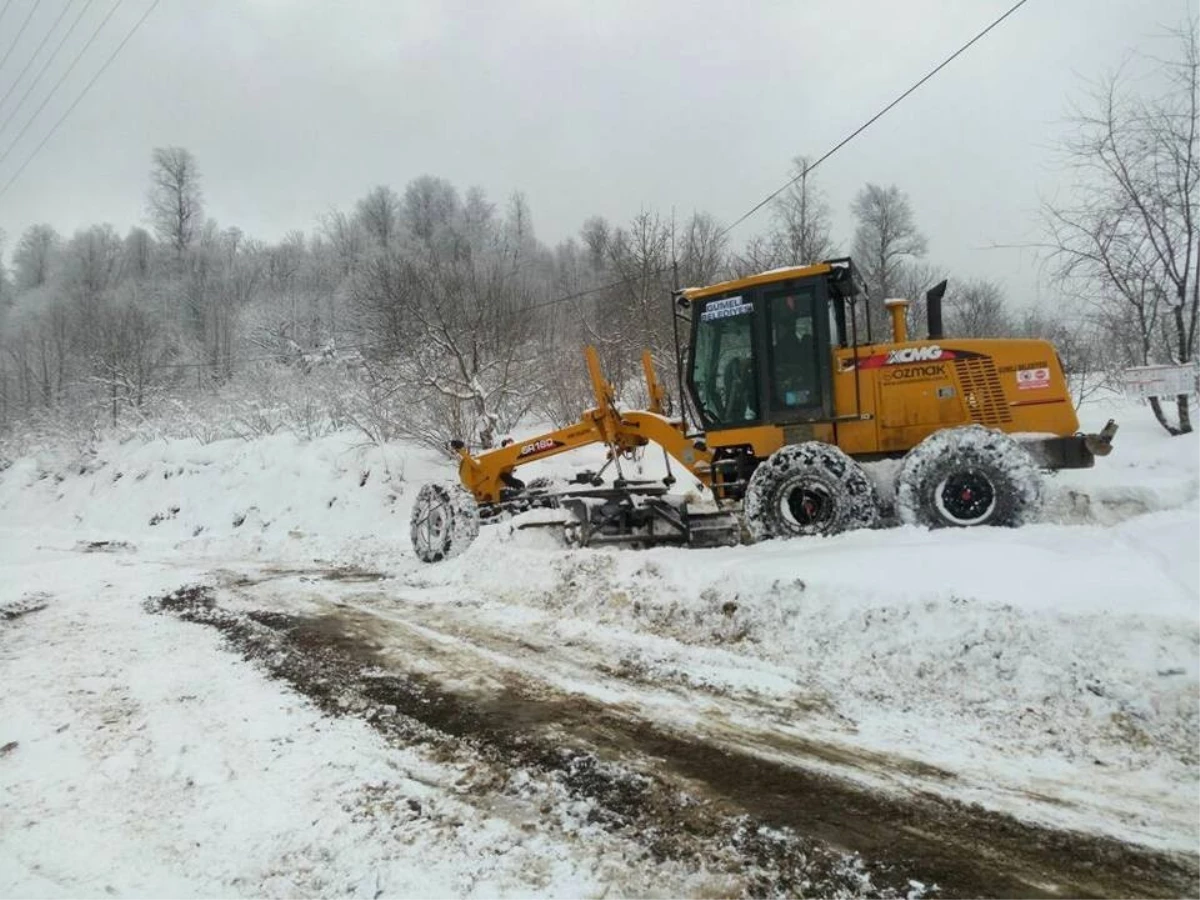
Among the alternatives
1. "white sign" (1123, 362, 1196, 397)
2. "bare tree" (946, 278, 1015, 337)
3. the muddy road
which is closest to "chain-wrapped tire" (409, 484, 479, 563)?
the muddy road

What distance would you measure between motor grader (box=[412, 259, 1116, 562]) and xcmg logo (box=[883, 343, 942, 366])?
0.03 feet

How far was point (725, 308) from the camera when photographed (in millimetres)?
8070

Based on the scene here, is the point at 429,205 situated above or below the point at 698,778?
above

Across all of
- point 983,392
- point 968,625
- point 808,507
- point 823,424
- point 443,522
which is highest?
point 983,392

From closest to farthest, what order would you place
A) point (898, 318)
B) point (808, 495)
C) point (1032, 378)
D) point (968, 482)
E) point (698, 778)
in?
point (698, 778) → point (968, 482) → point (1032, 378) → point (808, 495) → point (898, 318)

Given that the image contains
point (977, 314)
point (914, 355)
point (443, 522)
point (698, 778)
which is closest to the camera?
point (698, 778)

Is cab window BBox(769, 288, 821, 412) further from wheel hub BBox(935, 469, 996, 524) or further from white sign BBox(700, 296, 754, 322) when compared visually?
wheel hub BBox(935, 469, 996, 524)

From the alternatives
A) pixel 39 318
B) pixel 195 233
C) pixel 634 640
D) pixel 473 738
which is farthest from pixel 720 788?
pixel 195 233

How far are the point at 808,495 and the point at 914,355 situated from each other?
183 cm

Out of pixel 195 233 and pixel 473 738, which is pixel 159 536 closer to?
pixel 473 738

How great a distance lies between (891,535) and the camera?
6477mm

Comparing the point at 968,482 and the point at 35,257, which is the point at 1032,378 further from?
the point at 35,257

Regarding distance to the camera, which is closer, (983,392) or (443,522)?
(983,392)

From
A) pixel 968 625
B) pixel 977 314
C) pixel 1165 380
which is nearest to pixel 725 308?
pixel 968 625
